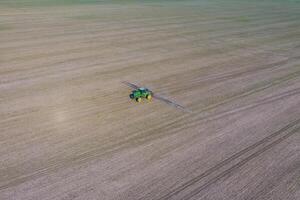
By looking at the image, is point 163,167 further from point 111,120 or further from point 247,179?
point 111,120

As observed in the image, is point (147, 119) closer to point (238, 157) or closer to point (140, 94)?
point (140, 94)

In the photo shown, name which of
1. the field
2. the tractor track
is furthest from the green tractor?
the tractor track

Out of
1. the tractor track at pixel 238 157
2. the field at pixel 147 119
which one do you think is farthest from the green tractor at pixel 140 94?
the tractor track at pixel 238 157

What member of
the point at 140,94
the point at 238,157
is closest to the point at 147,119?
the point at 140,94

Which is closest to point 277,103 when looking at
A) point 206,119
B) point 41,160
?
point 206,119

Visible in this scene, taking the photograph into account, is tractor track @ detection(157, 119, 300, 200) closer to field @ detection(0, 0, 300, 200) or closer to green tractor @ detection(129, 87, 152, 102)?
field @ detection(0, 0, 300, 200)
